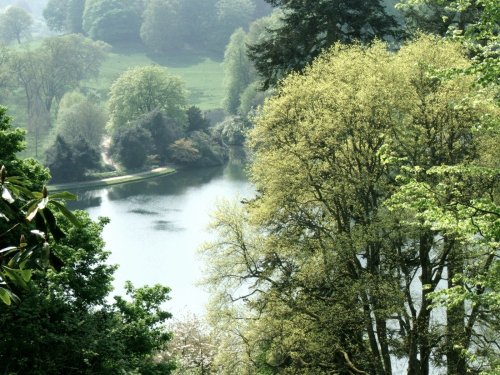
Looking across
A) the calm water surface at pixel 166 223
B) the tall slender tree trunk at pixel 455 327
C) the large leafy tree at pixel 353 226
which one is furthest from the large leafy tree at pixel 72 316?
the calm water surface at pixel 166 223

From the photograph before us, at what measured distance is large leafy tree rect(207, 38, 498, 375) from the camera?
22.1 meters

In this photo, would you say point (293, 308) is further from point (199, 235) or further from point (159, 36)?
point (159, 36)

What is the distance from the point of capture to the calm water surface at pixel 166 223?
46625 mm

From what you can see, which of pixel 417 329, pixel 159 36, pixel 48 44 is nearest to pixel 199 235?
pixel 417 329

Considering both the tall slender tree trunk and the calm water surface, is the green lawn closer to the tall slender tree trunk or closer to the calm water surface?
the calm water surface

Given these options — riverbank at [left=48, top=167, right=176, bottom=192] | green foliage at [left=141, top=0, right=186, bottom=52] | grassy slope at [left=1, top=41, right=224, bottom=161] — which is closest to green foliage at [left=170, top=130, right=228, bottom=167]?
riverbank at [left=48, top=167, right=176, bottom=192]

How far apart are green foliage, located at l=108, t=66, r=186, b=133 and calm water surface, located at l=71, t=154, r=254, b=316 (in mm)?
11629

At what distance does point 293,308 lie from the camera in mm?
23812

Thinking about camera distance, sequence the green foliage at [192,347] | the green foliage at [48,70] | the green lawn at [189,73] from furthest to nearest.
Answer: the green lawn at [189,73] < the green foliage at [48,70] < the green foliage at [192,347]

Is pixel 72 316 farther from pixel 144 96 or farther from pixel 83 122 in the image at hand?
pixel 144 96

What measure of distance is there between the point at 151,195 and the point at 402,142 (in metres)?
59.3

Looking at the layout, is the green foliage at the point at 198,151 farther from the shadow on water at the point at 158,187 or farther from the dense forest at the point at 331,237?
the dense forest at the point at 331,237

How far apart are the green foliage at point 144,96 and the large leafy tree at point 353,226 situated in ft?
255

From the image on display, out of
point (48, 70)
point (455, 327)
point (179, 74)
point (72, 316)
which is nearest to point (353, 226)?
point (455, 327)
